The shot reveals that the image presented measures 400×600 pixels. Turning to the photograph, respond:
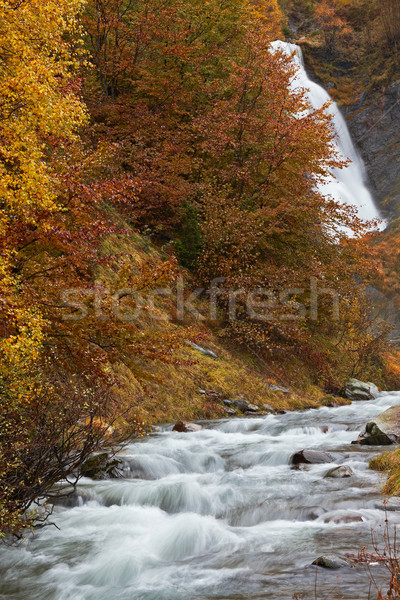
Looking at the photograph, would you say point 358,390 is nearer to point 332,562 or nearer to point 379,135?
point 332,562

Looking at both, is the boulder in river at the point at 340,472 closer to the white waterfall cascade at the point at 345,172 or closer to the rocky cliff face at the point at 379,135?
the white waterfall cascade at the point at 345,172

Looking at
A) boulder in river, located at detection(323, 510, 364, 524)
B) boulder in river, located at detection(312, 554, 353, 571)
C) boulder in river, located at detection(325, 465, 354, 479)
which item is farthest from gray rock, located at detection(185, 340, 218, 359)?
boulder in river, located at detection(312, 554, 353, 571)

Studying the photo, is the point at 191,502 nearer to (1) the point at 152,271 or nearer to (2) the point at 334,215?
(1) the point at 152,271

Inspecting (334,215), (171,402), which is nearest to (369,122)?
(334,215)

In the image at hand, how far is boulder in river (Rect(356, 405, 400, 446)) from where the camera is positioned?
8.15m

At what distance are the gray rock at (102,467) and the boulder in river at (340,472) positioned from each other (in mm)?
2832

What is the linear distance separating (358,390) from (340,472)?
348 inches

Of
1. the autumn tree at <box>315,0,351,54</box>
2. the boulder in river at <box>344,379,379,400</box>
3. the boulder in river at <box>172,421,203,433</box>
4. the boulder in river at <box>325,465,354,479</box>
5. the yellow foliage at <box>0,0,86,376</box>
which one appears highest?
the autumn tree at <box>315,0,351,54</box>

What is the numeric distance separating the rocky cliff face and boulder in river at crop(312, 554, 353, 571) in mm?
36621

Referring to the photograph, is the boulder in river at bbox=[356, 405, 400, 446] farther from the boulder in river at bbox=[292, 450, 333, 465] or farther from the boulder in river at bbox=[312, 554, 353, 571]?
the boulder in river at bbox=[312, 554, 353, 571]

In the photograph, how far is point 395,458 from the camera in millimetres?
6613

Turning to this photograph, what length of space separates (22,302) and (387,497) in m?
4.57

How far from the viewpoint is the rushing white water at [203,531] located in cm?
408

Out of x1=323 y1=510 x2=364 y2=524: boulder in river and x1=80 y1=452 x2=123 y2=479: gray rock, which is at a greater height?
x1=80 y1=452 x2=123 y2=479: gray rock
